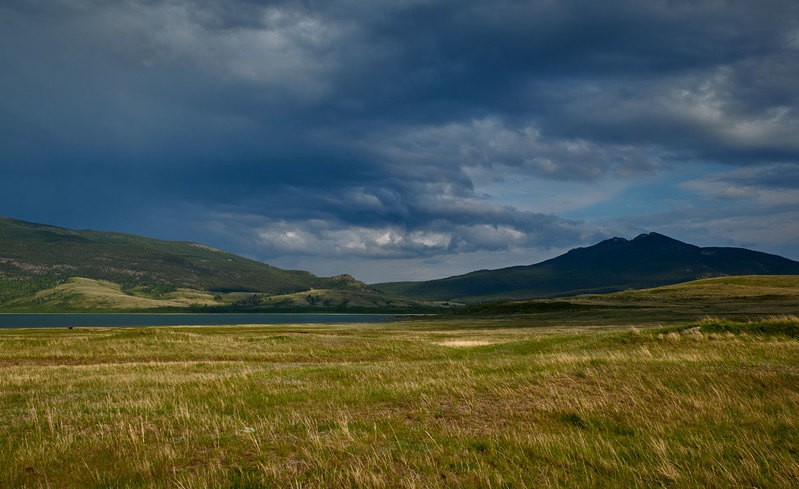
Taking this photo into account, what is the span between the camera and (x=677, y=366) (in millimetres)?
19281

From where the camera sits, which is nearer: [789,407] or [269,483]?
[269,483]

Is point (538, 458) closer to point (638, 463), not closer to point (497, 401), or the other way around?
point (638, 463)

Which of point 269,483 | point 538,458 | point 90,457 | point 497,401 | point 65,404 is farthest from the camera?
point 65,404

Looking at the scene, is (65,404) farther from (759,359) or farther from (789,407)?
(759,359)

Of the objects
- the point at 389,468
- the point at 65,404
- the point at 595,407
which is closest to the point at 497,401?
the point at 595,407

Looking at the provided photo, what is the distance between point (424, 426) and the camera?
487 inches

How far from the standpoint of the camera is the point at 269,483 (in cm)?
850

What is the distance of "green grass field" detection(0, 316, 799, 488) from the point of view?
8836 millimetres

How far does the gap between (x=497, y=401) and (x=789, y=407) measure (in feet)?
25.5

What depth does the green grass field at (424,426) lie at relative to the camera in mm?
8836

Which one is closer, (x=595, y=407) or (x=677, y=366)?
(x=595, y=407)

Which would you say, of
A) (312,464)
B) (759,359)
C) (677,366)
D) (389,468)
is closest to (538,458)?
(389,468)

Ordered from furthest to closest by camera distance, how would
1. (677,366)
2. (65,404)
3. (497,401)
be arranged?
(677,366) < (65,404) < (497,401)

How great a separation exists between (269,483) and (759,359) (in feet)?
75.2
